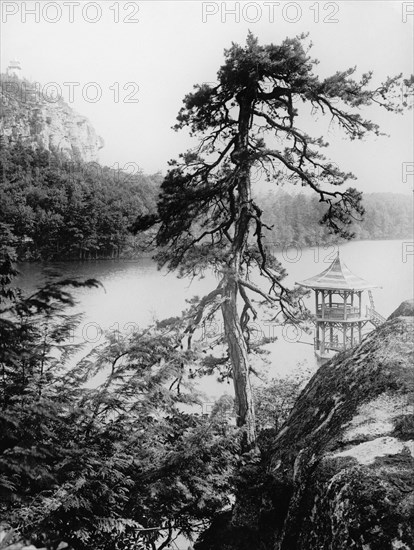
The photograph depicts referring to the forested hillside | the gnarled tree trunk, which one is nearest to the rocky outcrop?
the gnarled tree trunk

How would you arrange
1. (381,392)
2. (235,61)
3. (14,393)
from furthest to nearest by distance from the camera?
(235,61) < (14,393) < (381,392)

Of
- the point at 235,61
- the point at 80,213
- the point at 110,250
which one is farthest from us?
the point at 110,250

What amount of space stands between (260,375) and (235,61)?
19.5ft

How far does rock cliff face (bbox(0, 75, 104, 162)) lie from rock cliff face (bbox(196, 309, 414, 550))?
94304 mm

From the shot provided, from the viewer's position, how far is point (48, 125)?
110m

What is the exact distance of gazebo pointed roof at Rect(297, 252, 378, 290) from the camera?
18.2 metres

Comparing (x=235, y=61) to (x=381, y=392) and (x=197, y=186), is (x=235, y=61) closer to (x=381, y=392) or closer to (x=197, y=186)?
(x=197, y=186)

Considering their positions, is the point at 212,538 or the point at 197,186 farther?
the point at 197,186

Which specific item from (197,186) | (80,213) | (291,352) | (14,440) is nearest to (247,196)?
(197,186)

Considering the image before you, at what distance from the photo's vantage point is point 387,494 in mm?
2398

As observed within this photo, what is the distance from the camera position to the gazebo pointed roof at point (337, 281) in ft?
59.6

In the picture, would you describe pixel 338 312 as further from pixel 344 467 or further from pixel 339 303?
pixel 344 467

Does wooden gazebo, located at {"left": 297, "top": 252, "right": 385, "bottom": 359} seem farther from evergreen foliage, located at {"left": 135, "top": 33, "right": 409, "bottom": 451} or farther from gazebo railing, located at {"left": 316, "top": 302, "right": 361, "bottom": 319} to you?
evergreen foliage, located at {"left": 135, "top": 33, "right": 409, "bottom": 451}

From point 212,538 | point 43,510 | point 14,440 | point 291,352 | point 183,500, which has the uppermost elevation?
point 14,440
